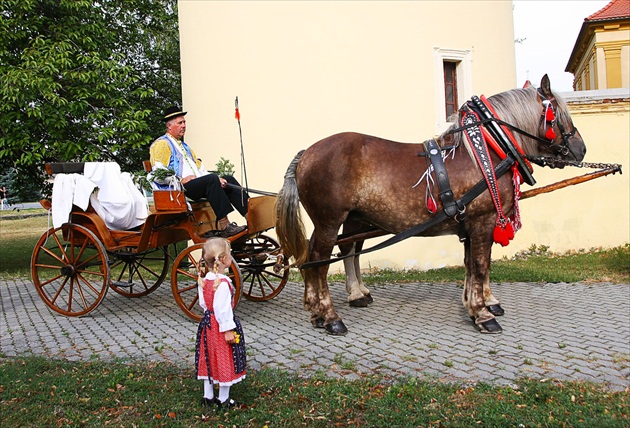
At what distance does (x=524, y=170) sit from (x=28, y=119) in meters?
7.99

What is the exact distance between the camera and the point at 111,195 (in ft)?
20.8

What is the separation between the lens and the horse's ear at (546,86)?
210 inches

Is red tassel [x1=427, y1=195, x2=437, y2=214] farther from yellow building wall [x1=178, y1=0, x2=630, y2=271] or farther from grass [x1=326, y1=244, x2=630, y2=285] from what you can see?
yellow building wall [x1=178, y1=0, x2=630, y2=271]

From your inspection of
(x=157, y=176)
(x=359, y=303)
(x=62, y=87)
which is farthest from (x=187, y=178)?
(x=62, y=87)

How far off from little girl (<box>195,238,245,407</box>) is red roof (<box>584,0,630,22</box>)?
83.1ft

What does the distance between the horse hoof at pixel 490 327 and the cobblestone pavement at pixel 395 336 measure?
0.12m

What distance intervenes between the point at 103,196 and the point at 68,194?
37 cm

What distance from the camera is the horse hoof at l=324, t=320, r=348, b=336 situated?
5.37 m

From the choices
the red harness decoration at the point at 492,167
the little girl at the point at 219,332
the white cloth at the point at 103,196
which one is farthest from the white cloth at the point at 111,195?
the red harness decoration at the point at 492,167

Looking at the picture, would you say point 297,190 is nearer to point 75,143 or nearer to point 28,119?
point 75,143

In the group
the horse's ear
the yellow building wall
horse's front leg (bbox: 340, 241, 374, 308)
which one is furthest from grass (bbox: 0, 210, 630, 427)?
the yellow building wall

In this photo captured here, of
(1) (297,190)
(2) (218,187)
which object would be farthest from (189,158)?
(1) (297,190)

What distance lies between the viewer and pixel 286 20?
29.8ft

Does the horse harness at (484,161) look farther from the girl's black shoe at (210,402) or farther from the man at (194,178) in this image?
the girl's black shoe at (210,402)
